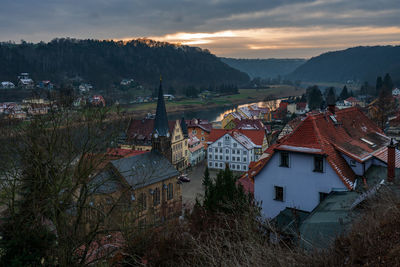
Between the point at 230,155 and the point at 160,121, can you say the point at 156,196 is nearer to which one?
the point at 160,121

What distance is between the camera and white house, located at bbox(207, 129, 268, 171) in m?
41.5

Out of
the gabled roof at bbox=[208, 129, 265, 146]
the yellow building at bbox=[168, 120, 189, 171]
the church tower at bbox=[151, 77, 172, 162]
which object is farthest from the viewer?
the gabled roof at bbox=[208, 129, 265, 146]

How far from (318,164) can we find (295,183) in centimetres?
132

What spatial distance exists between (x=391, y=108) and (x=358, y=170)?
54752mm

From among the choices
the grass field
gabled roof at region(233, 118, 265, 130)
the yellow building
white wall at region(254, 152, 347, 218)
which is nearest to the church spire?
the yellow building

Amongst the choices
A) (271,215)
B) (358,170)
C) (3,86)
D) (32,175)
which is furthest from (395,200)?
(3,86)

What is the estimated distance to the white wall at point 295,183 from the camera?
47.5ft

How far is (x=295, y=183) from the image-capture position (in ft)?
50.1

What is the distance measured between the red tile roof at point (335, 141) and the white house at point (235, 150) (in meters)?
23.6

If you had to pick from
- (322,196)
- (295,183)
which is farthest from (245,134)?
(322,196)

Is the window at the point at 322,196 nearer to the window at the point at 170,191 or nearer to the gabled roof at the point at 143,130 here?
the window at the point at 170,191

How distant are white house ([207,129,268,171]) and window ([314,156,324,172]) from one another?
26.3m

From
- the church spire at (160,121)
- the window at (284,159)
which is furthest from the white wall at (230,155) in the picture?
the window at (284,159)

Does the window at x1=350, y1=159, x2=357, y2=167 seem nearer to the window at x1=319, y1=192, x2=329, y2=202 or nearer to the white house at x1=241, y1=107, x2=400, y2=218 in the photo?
the white house at x1=241, y1=107, x2=400, y2=218
